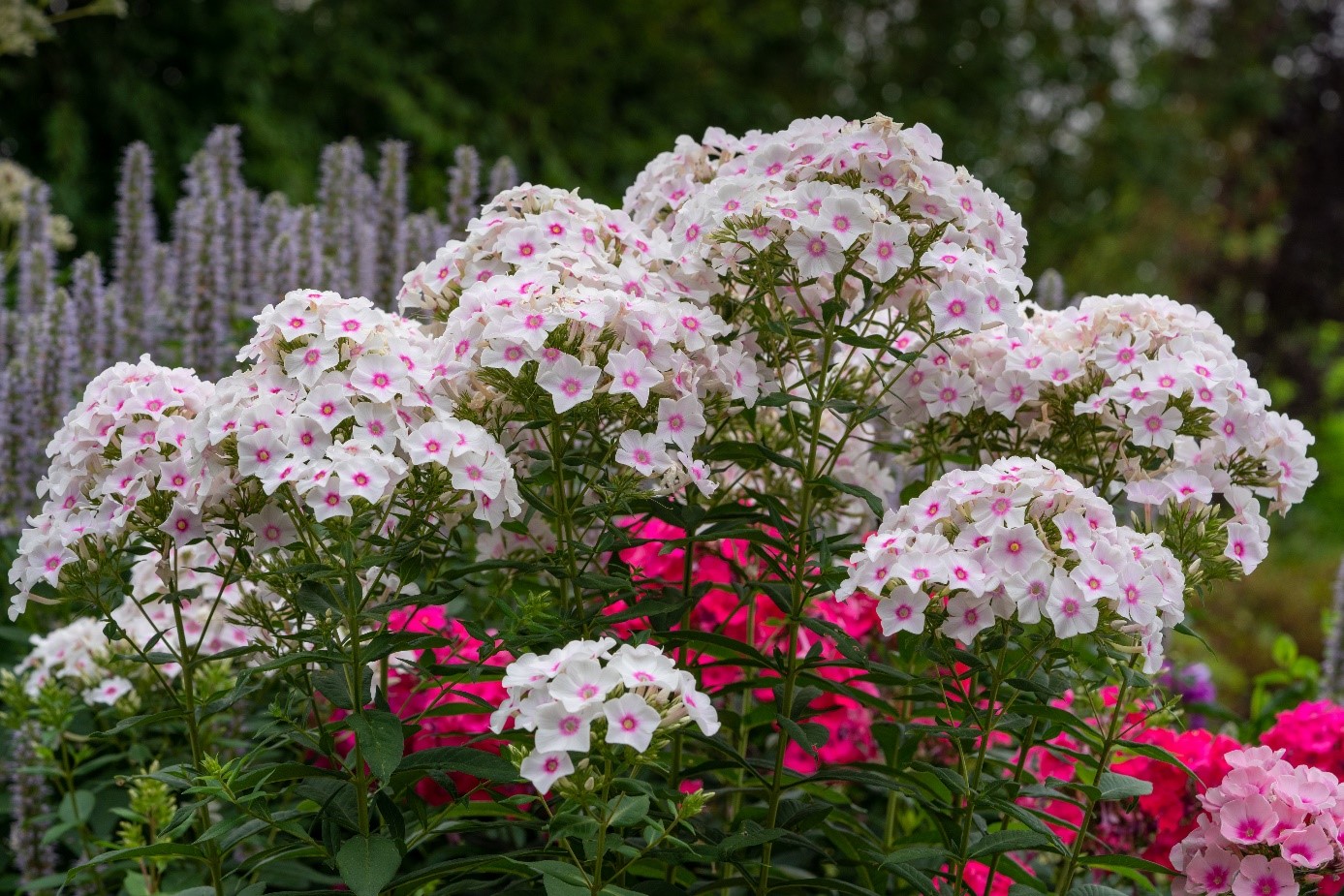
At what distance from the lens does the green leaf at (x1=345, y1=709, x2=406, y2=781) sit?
5.68 feet

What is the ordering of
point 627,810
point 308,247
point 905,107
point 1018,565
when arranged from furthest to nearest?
point 905,107 < point 308,247 < point 1018,565 < point 627,810

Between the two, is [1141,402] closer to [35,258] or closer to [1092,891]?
[1092,891]

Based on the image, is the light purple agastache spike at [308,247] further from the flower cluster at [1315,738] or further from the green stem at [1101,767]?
the flower cluster at [1315,738]

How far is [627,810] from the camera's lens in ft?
5.27

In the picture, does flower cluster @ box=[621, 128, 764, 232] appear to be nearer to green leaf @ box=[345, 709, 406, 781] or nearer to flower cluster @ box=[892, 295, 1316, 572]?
flower cluster @ box=[892, 295, 1316, 572]

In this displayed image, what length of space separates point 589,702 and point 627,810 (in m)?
0.19

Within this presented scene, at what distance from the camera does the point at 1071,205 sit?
42.0ft

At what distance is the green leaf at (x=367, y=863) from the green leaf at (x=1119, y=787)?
40.1 inches

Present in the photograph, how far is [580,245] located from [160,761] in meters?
1.35

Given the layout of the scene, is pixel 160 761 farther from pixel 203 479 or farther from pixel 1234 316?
pixel 1234 316

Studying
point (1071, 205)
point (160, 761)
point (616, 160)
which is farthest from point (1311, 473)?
point (1071, 205)

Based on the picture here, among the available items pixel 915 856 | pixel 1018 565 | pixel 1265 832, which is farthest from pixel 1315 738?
pixel 1018 565

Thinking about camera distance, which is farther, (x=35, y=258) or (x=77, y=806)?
(x=35, y=258)

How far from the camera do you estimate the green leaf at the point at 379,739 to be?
1732mm
